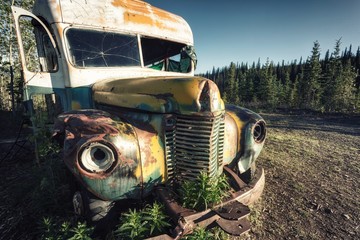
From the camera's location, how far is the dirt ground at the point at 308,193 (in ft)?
9.83

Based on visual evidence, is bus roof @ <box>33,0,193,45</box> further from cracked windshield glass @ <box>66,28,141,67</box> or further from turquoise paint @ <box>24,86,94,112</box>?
turquoise paint @ <box>24,86,94,112</box>

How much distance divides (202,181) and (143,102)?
115cm

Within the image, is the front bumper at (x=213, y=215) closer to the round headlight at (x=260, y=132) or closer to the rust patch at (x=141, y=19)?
the round headlight at (x=260, y=132)

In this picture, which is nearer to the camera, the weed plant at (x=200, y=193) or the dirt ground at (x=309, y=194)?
the weed plant at (x=200, y=193)

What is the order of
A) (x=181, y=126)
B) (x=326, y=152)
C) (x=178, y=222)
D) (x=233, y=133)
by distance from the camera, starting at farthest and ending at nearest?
(x=326, y=152)
(x=233, y=133)
(x=181, y=126)
(x=178, y=222)

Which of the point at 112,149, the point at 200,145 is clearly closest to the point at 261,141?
the point at 200,145

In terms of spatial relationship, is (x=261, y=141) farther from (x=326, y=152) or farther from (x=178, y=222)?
(x=326, y=152)

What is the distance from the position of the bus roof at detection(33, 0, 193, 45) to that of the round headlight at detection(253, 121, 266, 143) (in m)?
2.51

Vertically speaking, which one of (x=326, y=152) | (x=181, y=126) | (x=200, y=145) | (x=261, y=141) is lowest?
(x=326, y=152)

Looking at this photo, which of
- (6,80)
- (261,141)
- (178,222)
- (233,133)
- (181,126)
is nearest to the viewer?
(178,222)

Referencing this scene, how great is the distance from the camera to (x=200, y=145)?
7.92 feet

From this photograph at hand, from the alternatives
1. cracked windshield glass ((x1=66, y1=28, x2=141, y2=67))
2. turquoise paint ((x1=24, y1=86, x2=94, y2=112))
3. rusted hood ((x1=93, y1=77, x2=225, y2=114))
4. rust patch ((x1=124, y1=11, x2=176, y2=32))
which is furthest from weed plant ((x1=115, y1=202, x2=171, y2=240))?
rust patch ((x1=124, y1=11, x2=176, y2=32))

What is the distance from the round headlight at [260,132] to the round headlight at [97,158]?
227cm

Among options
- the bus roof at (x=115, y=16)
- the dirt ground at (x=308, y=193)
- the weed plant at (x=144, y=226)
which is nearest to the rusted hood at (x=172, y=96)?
the weed plant at (x=144, y=226)
